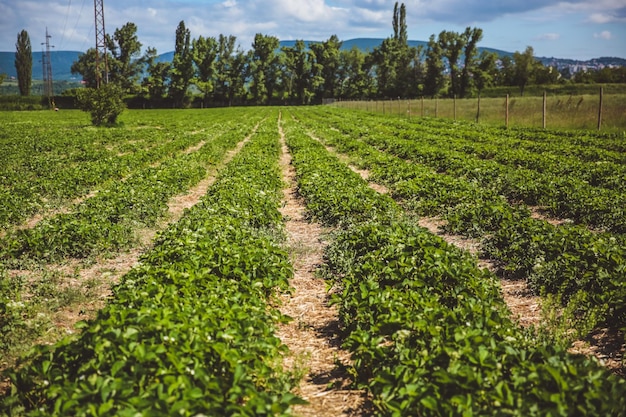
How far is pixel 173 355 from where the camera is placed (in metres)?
3.47

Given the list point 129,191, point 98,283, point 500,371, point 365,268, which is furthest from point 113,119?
point 500,371

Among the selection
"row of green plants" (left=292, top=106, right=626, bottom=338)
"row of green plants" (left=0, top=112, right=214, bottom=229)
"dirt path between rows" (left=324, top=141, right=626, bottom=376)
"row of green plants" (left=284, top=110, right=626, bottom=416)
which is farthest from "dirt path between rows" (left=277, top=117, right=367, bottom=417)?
"row of green plants" (left=0, top=112, right=214, bottom=229)

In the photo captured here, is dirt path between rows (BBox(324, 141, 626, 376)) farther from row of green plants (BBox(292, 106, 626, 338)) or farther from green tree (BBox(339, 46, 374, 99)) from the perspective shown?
green tree (BBox(339, 46, 374, 99))

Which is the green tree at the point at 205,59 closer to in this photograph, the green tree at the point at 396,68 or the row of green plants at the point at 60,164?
the green tree at the point at 396,68

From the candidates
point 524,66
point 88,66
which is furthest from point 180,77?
point 524,66

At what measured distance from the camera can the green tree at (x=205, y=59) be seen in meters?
96.8

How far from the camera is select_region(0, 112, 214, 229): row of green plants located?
11562 millimetres

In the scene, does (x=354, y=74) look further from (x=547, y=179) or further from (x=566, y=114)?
(x=547, y=179)

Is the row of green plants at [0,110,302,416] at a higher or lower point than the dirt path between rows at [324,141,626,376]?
higher

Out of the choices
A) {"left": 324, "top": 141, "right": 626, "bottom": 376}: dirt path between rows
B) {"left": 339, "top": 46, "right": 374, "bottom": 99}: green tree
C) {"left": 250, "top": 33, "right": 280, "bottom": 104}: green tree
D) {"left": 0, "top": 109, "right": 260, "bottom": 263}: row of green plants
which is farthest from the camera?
{"left": 339, "top": 46, "right": 374, "bottom": 99}: green tree

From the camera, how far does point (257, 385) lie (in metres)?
4.29

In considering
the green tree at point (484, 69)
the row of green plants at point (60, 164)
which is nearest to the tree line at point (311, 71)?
the green tree at point (484, 69)

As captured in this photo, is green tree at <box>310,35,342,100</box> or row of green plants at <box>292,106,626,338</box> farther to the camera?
green tree at <box>310,35,342,100</box>

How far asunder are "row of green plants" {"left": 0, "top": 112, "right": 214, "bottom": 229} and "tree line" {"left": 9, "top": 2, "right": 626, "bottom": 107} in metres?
63.0
